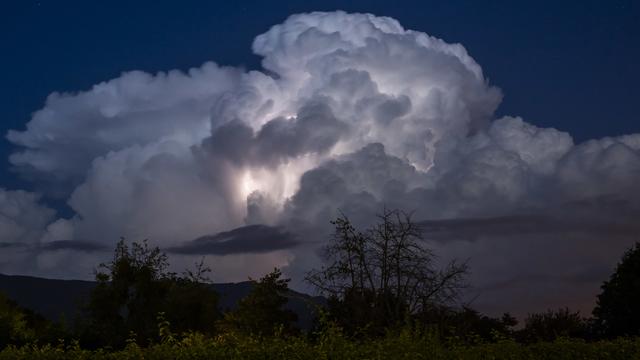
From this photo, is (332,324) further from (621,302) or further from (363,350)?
(621,302)

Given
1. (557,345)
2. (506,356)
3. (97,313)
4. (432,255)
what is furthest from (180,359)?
(97,313)

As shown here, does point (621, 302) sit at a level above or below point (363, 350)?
above

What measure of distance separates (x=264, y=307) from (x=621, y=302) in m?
15.0

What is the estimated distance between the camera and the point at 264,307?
3862 cm

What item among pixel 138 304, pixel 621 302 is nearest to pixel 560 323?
pixel 621 302

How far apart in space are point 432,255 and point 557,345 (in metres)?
13.8

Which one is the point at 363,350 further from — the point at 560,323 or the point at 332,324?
the point at 560,323

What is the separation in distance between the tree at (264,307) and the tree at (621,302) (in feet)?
43.2

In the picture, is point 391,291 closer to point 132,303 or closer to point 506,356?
point 506,356

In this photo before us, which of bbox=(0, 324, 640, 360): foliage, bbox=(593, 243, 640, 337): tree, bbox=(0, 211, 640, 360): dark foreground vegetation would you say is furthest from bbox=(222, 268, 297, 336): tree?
bbox=(0, 324, 640, 360): foliage

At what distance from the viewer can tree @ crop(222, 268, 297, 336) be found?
124 feet

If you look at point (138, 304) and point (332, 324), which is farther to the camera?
point (138, 304)

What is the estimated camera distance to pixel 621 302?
37500 millimetres

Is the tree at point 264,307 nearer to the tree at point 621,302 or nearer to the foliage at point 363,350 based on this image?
the tree at point 621,302
